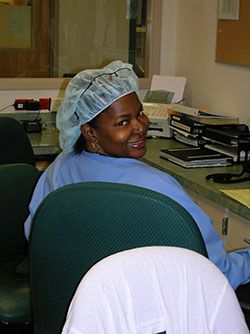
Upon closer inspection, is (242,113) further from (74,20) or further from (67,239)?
(67,239)

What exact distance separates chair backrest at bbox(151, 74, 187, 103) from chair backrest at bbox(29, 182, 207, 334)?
7.15 feet

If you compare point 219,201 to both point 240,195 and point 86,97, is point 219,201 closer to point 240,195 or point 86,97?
point 240,195

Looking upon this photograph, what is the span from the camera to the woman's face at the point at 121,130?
1804 mm

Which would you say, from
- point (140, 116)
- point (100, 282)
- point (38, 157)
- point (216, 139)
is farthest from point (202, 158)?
point (100, 282)

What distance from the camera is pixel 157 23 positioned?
11.9 ft

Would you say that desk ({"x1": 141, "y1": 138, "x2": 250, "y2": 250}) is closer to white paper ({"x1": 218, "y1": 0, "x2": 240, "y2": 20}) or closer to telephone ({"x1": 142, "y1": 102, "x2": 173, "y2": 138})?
telephone ({"x1": 142, "y1": 102, "x2": 173, "y2": 138})

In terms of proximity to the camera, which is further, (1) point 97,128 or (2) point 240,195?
(2) point 240,195

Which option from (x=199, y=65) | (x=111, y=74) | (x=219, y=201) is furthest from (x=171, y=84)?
(x=111, y=74)

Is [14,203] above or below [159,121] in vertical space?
below

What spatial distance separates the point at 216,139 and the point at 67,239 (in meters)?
1.59

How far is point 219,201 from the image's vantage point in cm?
218

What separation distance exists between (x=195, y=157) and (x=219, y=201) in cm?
44

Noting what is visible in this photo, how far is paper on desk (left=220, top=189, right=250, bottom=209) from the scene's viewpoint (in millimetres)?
2070

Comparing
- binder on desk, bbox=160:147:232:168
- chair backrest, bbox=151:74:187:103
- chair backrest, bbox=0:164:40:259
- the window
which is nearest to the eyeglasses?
chair backrest, bbox=0:164:40:259
